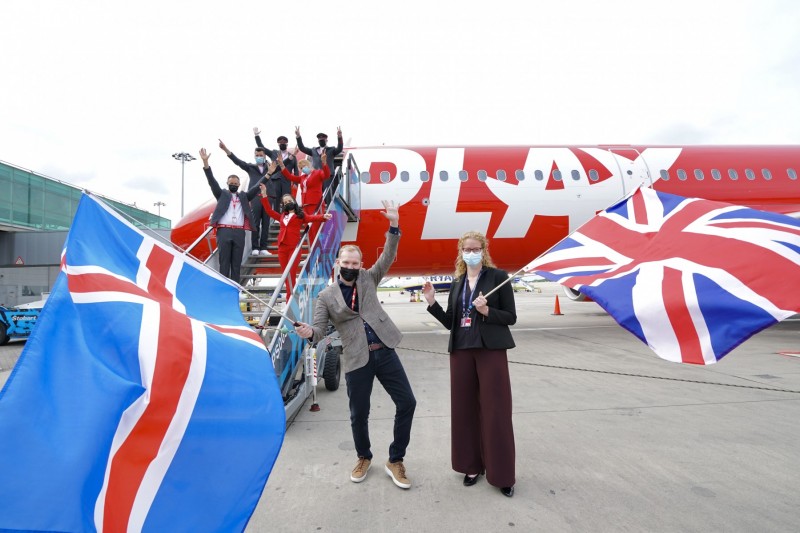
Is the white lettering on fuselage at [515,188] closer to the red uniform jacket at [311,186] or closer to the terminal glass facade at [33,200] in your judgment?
the red uniform jacket at [311,186]

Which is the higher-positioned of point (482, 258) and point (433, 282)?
point (482, 258)

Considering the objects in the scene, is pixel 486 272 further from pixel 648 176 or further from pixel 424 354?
pixel 648 176

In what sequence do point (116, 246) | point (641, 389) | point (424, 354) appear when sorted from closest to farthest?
point (116, 246), point (641, 389), point (424, 354)

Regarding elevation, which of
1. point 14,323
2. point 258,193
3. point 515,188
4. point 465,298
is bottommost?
point 14,323

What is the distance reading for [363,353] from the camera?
11.2 feet

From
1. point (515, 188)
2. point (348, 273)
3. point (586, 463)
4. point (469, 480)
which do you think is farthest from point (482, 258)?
point (515, 188)

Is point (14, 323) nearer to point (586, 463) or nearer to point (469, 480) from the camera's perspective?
point (469, 480)

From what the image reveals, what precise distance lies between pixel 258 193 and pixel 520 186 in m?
6.22

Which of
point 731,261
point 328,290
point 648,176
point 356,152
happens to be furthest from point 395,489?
point 648,176

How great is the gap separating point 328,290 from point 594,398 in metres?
3.73

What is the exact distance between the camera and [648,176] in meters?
11.4

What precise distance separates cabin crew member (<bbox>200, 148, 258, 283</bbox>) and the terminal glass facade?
63.1 ft

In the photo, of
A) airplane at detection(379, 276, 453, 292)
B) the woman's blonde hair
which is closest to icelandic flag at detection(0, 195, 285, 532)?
the woman's blonde hair

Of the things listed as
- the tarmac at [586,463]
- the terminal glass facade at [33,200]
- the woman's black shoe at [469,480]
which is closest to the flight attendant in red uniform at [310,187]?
the tarmac at [586,463]
